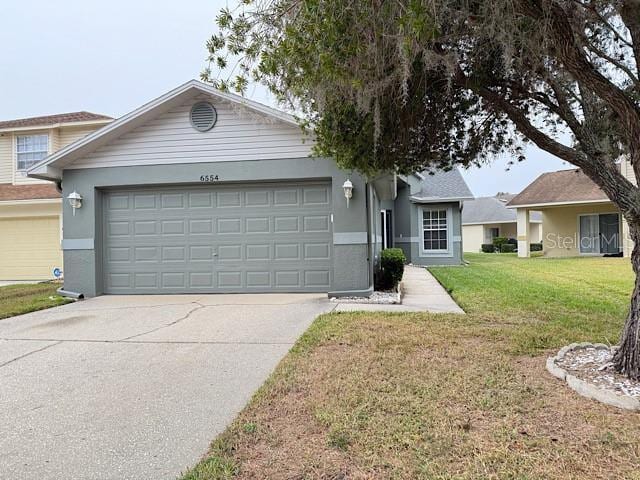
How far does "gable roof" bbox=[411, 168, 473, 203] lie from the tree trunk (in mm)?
13536

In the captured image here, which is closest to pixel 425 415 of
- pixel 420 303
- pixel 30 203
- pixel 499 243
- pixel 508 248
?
pixel 420 303

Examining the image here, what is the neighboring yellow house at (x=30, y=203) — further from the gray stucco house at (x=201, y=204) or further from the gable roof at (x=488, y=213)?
the gable roof at (x=488, y=213)

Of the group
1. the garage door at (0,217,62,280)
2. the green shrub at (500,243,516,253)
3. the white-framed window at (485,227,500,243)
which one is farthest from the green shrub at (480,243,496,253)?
the garage door at (0,217,62,280)

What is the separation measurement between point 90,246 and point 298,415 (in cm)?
830

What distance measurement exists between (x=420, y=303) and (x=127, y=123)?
24.4ft

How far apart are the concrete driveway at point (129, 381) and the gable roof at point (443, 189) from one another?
1118 cm

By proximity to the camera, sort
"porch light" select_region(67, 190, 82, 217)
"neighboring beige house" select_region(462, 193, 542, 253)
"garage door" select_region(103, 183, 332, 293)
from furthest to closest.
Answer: "neighboring beige house" select_region(462, 193, 542, 253) → "porch light" select_region(67, 190, 82, 217) → "garage door" select_region(103, 183, 332, 293)

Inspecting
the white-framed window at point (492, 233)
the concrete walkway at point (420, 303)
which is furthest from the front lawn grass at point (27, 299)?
the white-framed window at point (492, 233)

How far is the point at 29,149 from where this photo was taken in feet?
52.6

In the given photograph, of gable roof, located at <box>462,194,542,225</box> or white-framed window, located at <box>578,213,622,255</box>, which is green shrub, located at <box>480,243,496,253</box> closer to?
gable roof, located at <box>462,194,542,225</box>

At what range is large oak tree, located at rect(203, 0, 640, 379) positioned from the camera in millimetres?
4145

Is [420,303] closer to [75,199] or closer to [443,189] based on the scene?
[75,199]

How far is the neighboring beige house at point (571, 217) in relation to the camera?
21.8 metres

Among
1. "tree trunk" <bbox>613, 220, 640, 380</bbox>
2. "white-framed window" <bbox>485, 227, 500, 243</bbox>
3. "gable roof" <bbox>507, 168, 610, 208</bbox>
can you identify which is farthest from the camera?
"white-framed window" <bbox>485, 227, 500, 243</bbox>
